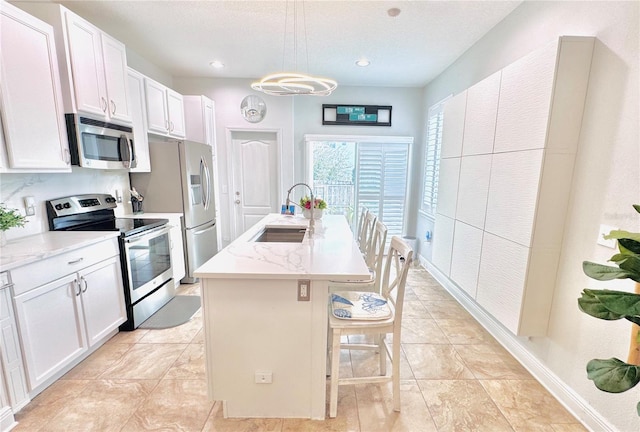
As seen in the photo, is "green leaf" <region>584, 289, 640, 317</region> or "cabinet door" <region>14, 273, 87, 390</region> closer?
"green leaf" <region>584, 289, 640, 317</region>

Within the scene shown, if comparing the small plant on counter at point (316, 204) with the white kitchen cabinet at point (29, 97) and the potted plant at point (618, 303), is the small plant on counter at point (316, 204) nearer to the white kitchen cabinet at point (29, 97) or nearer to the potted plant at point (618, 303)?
the white kitchen cabinet at point (29, 97)

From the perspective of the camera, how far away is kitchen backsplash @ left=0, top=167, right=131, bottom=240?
2053 mm

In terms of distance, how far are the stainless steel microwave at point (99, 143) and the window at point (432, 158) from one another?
3751 millimetres

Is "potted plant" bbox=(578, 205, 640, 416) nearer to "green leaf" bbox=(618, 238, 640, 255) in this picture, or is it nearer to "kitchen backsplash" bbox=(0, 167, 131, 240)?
"green leaf" bbox=(618, 238, 640, 255)

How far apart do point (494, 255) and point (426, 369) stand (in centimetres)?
101

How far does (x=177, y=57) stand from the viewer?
3.61 metres

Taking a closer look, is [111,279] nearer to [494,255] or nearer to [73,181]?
[73,181]

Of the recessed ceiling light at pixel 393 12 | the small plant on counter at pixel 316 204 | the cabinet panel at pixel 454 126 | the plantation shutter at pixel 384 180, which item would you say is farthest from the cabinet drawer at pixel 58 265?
the plantation shutter at pixel 384 180

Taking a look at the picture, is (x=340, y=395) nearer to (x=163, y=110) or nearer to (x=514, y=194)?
(x=514, y=194)

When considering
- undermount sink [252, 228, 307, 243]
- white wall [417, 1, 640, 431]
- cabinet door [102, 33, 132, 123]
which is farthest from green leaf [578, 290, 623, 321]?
cabinet door [102, 33, 132, 123]

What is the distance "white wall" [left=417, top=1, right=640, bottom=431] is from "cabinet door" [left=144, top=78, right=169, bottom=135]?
3.72 m

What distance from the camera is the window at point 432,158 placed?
160 inches

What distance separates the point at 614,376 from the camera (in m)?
0.97

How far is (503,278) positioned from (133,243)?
3.03 m
